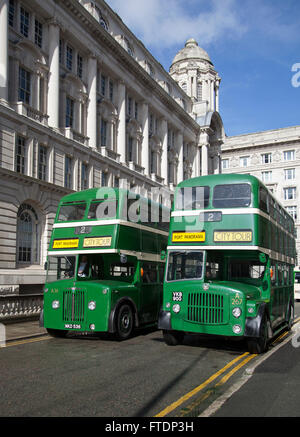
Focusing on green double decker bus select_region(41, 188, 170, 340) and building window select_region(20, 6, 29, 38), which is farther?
building window select_region(20, 6, 29, 38)

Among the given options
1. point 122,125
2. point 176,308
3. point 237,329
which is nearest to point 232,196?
point 176,308

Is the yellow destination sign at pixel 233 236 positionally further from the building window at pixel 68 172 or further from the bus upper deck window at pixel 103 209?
the building window at pixel 68 172

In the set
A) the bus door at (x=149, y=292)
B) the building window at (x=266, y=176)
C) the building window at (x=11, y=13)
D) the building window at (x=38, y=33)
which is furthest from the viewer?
the building window at (x=266, y=176)

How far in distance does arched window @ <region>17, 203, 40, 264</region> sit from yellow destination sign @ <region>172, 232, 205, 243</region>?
16643 mm

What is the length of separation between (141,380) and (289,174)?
213 ft

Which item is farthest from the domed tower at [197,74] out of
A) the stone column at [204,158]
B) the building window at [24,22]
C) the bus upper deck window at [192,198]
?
the bus upper deck window at [192,198]

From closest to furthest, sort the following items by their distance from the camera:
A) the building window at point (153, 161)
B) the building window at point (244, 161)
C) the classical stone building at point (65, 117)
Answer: the classical stone building at point (65, 117) → the building window at point (153, 161) → the building window at point (244, 161)

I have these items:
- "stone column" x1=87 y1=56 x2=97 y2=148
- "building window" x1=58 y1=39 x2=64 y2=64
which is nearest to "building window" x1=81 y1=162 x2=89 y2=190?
"stone column" x1=87 y1=56 x2=97 y2=148

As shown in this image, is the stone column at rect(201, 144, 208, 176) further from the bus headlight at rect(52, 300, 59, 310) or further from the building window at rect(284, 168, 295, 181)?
the bus headlight at rect(52, 300, 59, 310)

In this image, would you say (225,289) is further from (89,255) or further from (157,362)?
(89,255)

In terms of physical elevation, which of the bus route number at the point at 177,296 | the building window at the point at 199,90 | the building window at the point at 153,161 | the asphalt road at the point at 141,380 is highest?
the building window at the point at 199,90

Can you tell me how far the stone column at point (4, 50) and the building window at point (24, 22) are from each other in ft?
8.36

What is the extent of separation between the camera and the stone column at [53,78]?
1097 inches

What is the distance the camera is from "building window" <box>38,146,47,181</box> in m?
26.9
